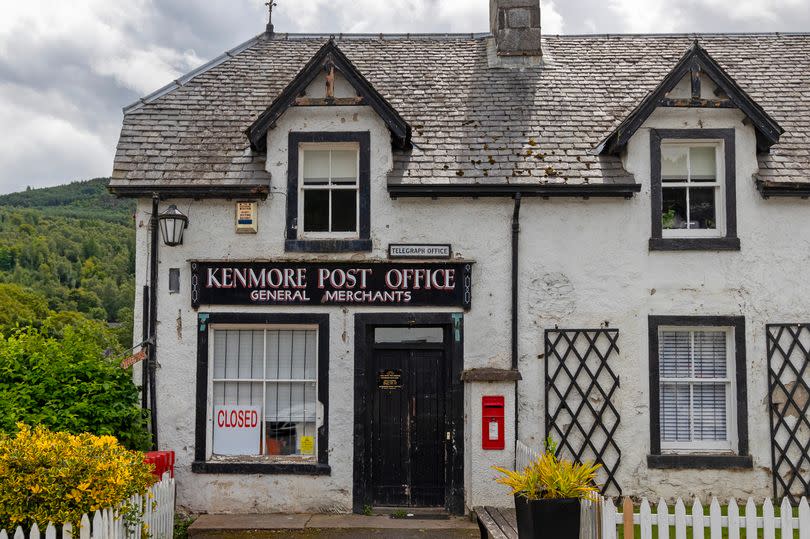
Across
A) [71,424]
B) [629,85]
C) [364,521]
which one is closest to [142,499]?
[71,424]

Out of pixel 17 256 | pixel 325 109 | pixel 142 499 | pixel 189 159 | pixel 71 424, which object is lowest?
pixel 142 499

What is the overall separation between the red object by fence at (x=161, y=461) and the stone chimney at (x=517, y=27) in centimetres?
909

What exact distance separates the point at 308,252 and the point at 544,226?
11.8 ft

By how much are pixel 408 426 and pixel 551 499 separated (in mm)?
4262

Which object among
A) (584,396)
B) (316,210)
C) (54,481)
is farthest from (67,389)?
(584,396)

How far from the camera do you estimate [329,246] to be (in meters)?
11.6

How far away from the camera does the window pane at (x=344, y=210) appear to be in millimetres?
11938

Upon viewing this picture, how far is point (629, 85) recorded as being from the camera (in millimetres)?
13766

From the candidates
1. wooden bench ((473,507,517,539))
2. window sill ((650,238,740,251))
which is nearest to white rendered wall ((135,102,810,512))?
window sill ((650,238,740,251))

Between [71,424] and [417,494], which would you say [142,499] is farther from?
[417,494]

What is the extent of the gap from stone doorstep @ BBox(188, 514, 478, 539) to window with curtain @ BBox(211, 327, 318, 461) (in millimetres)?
992

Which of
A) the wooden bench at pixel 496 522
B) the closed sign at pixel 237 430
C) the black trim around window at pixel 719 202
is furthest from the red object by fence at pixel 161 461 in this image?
the black trim around window at pixel 719 202

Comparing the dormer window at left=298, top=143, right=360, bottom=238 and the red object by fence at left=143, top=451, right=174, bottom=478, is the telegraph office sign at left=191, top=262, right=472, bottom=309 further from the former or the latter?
the red object by fence at left=143, top=451, right=174, bottom=478

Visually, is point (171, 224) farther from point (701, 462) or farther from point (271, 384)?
point (701, 462)
